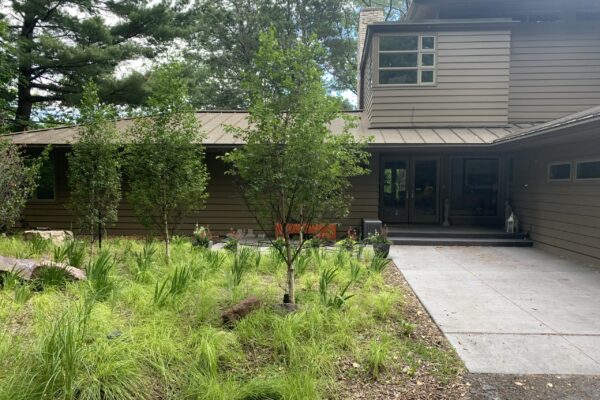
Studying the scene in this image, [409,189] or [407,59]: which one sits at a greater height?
[407,59]

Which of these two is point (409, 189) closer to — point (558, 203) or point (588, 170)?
point (558, 203)

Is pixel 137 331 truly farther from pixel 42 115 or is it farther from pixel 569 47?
pixel 42 115

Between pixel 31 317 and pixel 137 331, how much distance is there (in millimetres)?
1373

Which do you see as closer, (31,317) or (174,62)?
(31,317)

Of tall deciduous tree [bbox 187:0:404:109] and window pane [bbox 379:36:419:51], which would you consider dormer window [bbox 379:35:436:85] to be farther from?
tall deciduous tree [bbox 187:0:404:109]

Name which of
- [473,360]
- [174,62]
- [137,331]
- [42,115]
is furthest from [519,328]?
[42,115]

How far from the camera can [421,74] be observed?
10.9 meters

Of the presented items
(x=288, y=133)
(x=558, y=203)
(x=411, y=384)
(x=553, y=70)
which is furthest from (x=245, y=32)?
(x=411, y=384)

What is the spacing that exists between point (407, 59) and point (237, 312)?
9255 millimetres

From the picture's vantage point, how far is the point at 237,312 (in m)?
3.87

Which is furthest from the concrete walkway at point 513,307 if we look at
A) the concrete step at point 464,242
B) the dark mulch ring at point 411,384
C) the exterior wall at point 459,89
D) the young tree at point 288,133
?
the exterior wall at point 459,89

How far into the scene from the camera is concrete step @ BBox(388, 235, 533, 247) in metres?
9.22

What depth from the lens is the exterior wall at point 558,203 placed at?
284 inches

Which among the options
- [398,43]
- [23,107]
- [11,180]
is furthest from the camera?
[23,107]
